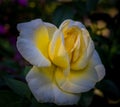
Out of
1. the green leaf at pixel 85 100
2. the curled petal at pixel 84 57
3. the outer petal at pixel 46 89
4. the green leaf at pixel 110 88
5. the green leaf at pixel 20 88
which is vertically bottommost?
the green leaf at pixel 110 88

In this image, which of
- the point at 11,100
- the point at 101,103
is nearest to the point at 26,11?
the point at 101,103

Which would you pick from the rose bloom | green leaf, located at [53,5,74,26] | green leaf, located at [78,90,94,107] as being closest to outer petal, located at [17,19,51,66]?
the rose bloom

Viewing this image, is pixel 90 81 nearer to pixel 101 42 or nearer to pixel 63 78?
pixel 63 78

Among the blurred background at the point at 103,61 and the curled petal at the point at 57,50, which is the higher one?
the curled petal at the point at 57,50

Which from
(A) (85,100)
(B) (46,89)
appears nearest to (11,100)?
(B) (46,89)

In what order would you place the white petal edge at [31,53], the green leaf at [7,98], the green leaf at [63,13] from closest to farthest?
the white petal edge at [31,53] < the green leaf at [7,98] < the green leaf at [63,13]

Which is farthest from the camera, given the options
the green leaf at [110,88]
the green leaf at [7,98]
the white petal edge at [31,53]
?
the green leaf at [110,88]

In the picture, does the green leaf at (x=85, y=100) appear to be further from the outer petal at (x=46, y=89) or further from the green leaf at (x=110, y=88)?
the outer petal at (x=46, y=89)

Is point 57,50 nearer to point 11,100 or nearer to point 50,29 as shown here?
point 50,29

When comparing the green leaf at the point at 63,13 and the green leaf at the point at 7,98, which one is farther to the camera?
the green leaf at the point at 63,13

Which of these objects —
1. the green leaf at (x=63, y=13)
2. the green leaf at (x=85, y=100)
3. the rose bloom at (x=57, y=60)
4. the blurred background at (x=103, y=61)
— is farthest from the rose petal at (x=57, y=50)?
the green leaf at (x=63, y=13)
